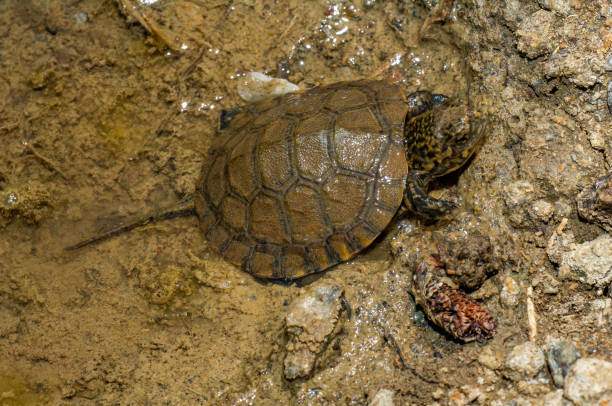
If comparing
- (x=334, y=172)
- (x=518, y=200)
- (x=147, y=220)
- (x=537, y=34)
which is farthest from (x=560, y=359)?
(x=147, y=220)

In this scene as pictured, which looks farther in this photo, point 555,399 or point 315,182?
point 315,182

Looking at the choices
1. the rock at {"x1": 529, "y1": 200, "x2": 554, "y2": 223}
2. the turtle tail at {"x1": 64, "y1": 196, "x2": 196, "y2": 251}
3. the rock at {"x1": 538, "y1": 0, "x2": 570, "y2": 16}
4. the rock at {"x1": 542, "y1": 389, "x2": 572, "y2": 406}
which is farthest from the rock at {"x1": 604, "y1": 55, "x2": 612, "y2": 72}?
the turtle tail at {"x1": 64, "y1": 196, "x2": 196, "y2": 251}

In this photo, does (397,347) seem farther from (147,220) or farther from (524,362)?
(147,220)

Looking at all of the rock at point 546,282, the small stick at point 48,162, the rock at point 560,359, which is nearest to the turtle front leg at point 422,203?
the rock at point 546,282

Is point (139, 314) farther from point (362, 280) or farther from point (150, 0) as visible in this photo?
point (150, 0)

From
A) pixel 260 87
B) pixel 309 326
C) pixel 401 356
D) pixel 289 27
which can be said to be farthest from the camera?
pixel 289 27

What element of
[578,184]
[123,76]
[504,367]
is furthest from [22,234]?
[578,184]
